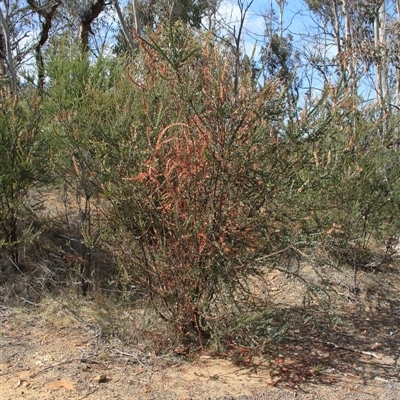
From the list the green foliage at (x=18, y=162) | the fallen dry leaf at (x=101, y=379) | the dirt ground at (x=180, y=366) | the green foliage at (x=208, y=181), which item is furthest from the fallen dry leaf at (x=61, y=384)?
the green foliage at (x=18, y=162)

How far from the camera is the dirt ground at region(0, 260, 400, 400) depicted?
4.32 meters

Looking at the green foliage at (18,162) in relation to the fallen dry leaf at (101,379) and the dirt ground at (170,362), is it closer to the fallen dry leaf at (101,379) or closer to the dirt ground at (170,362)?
the dirt ground at (170,362)

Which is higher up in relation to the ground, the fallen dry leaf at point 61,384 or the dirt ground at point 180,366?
the dirt ground at point 180,366

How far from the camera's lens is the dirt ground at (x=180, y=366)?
14.2 ft

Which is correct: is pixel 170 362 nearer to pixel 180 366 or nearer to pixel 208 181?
pixel 180 366

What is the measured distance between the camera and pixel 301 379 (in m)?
4.61

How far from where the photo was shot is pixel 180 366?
477 centimetres

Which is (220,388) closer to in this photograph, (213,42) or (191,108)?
(191,108)

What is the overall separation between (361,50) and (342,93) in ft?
29.7

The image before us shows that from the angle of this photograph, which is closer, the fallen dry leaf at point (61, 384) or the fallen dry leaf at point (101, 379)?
the fallen dry leaf at point (61, 384)

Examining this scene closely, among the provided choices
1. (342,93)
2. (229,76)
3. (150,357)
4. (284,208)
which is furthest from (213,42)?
(150,357)

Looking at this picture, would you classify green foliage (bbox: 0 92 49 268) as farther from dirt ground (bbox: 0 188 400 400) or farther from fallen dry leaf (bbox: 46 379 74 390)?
fallen dry leaf (bbox: 46 379 74 390)

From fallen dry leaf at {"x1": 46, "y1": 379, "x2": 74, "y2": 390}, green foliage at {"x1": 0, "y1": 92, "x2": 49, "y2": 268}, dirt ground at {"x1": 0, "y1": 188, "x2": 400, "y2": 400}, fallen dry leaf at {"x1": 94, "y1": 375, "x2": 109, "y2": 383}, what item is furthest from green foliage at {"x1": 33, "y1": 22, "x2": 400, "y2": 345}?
green foliage at {"x1": 0, "y1": 92, "x2": 49, "y2": 268}

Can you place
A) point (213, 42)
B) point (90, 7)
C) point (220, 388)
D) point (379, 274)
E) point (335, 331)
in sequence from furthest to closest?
point (90, 7)
point (379, 274)
point (335, 331)
point (213, 42)
point (220, 388)
